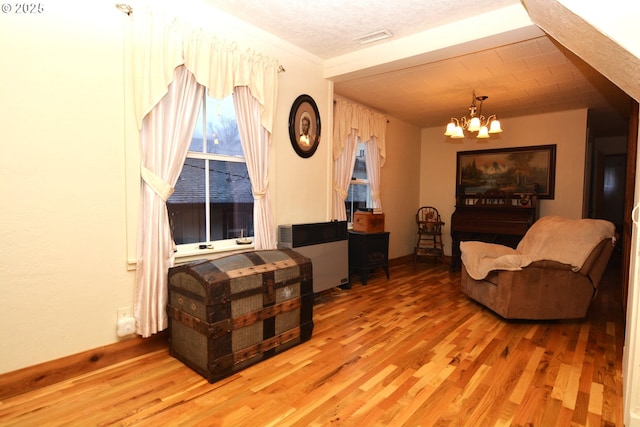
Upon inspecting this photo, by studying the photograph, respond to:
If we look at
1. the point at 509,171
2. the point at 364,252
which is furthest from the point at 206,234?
the point at 509,171

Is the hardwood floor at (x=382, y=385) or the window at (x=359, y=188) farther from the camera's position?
the window at (x=359, y=188)

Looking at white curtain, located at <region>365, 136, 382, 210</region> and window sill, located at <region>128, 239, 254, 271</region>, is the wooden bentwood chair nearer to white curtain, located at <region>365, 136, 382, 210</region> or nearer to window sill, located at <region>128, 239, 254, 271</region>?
white curtain, located at <region>365, 136, 382, 210</region>

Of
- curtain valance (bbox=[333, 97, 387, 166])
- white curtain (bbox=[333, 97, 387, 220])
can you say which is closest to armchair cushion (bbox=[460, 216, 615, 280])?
white curtain (bbox=[333, 97, 387, 220])

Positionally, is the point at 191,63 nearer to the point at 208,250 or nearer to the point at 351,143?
the point at 208,250

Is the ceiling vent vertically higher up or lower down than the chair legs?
higher up

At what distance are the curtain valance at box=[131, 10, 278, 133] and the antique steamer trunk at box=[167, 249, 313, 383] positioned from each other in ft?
3.85

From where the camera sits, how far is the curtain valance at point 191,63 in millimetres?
2332

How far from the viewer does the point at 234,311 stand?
2252 millimetres

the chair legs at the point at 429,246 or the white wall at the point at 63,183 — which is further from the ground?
the white wall at the point at 63,183

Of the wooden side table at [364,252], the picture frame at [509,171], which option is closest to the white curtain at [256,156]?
the wooden side table at [364,252]

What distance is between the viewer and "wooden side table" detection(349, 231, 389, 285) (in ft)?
14.7

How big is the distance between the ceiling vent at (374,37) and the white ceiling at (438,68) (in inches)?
2.3
